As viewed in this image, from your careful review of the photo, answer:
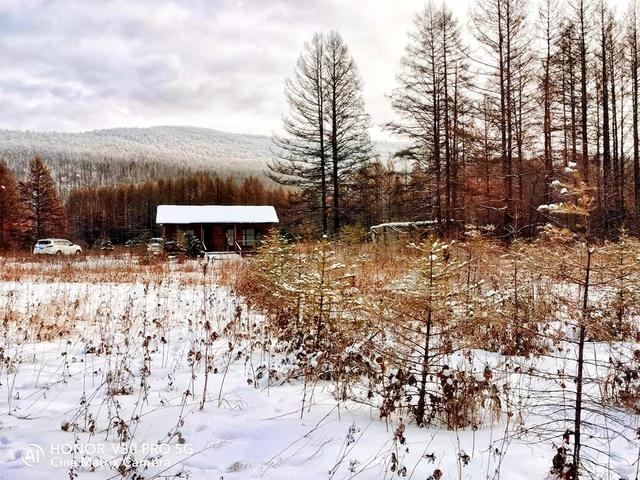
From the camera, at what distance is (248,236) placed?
36.8m

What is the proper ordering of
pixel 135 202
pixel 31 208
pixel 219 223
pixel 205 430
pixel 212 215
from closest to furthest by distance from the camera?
1. pixel 205 430
2. pixel 219 223
3. pixel 212 215
4. pixel 31 208
5. pixel 135 202

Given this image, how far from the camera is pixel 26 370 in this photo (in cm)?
508

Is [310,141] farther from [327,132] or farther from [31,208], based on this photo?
[31,208]

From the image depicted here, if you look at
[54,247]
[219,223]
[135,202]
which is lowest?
[54,247]

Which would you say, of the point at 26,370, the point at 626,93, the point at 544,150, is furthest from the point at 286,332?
the point at 626,93

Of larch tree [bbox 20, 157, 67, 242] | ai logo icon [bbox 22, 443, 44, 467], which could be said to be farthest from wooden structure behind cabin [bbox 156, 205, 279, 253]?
ai logo icon [bbox 22, 443, 44, 467]

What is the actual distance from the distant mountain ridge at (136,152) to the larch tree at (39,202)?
163 feet

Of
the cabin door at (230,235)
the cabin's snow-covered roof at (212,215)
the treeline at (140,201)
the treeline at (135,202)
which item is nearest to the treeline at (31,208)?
the treeline at (135,202)

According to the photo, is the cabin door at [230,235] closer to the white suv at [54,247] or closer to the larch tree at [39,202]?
the white suv at [54,247]

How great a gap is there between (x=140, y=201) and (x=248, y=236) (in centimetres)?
4447

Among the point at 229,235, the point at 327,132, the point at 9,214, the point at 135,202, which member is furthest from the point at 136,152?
the point at 327,132

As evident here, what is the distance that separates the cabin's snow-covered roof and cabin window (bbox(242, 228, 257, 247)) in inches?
56.1

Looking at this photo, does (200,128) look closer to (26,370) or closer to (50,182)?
(50,182)

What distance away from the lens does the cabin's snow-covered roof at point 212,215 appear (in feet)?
112
